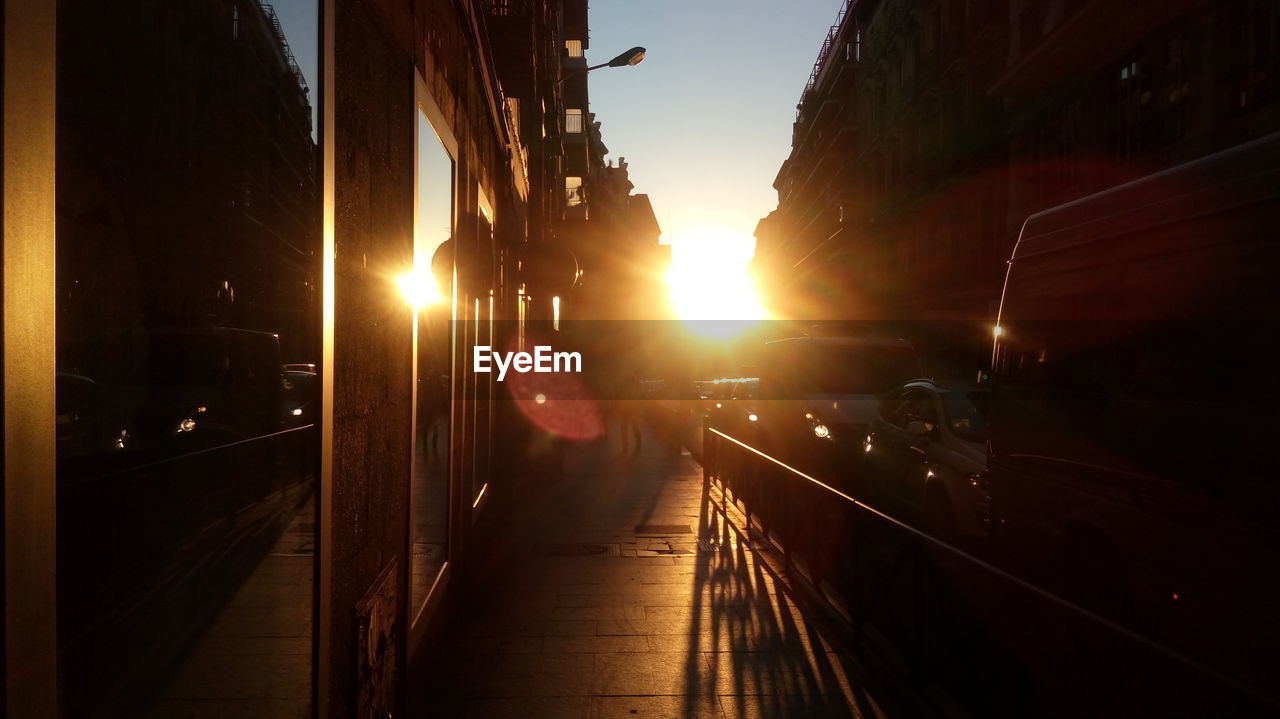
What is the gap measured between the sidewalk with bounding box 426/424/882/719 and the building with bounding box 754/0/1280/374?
1335 centimetres

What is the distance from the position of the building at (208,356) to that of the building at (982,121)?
16553 mm

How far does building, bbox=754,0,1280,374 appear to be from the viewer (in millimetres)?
17672

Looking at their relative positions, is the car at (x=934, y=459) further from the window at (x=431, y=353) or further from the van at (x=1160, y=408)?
the window at (x=431, y=353)

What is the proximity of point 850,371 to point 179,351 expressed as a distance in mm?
13718

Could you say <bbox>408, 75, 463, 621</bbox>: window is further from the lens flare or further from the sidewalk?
the sidewalk

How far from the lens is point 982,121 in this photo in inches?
1159

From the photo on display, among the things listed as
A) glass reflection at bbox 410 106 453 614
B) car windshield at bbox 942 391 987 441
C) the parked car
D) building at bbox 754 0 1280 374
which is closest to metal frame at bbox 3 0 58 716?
glass reflection at bbox 410 106 453 614

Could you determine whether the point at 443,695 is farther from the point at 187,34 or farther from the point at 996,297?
the point at 996,297

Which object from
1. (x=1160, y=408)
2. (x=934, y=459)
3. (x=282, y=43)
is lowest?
(x=934, y=459)

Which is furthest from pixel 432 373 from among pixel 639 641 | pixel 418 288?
pixel 639 641

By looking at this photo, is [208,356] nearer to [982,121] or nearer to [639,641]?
[639,641]

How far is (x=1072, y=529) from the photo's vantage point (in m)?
5.39

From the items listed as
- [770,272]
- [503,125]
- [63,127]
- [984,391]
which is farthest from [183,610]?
[770,272]

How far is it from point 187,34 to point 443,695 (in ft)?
12.6
